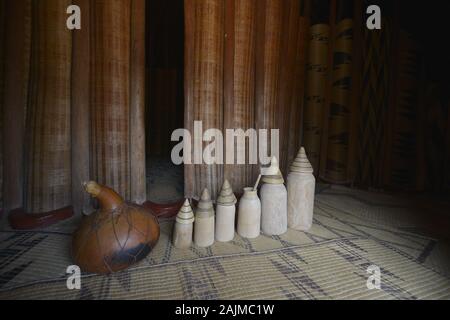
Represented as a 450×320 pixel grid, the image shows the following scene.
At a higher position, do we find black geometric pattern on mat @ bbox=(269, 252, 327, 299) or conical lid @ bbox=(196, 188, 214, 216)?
conical lid @ bbox=(196, 188, 214, 216)

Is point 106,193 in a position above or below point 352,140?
below

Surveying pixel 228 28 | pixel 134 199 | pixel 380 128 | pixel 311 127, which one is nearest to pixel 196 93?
pixel 228 28

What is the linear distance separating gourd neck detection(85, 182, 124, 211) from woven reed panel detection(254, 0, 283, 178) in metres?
1.02

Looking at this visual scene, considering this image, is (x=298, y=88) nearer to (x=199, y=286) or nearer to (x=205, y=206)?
(x=205, y=206)

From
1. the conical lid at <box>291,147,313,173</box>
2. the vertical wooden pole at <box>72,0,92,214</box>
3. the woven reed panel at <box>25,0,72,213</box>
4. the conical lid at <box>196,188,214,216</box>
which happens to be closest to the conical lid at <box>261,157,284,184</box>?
the conical lid at <box>291,147,313,173</box>

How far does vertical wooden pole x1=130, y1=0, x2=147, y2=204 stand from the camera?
1454 mm

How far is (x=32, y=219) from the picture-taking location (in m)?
1.33

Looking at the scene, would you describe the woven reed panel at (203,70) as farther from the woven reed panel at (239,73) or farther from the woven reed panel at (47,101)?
the woven reed panel at (47,101)

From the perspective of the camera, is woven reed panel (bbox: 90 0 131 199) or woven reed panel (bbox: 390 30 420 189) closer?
woven reed panel (bbox: 90 0 131 199)

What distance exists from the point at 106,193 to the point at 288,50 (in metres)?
1.63

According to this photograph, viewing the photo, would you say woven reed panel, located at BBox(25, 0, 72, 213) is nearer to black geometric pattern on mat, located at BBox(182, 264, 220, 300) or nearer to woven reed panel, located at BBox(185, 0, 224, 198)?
woven reed panel, located at BBox(185, 0, 224, 198)

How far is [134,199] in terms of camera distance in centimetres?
153

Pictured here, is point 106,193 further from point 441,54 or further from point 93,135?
point 441,54

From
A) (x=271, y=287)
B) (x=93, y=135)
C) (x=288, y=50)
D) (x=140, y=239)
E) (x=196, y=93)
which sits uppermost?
(x=288, y=50)
